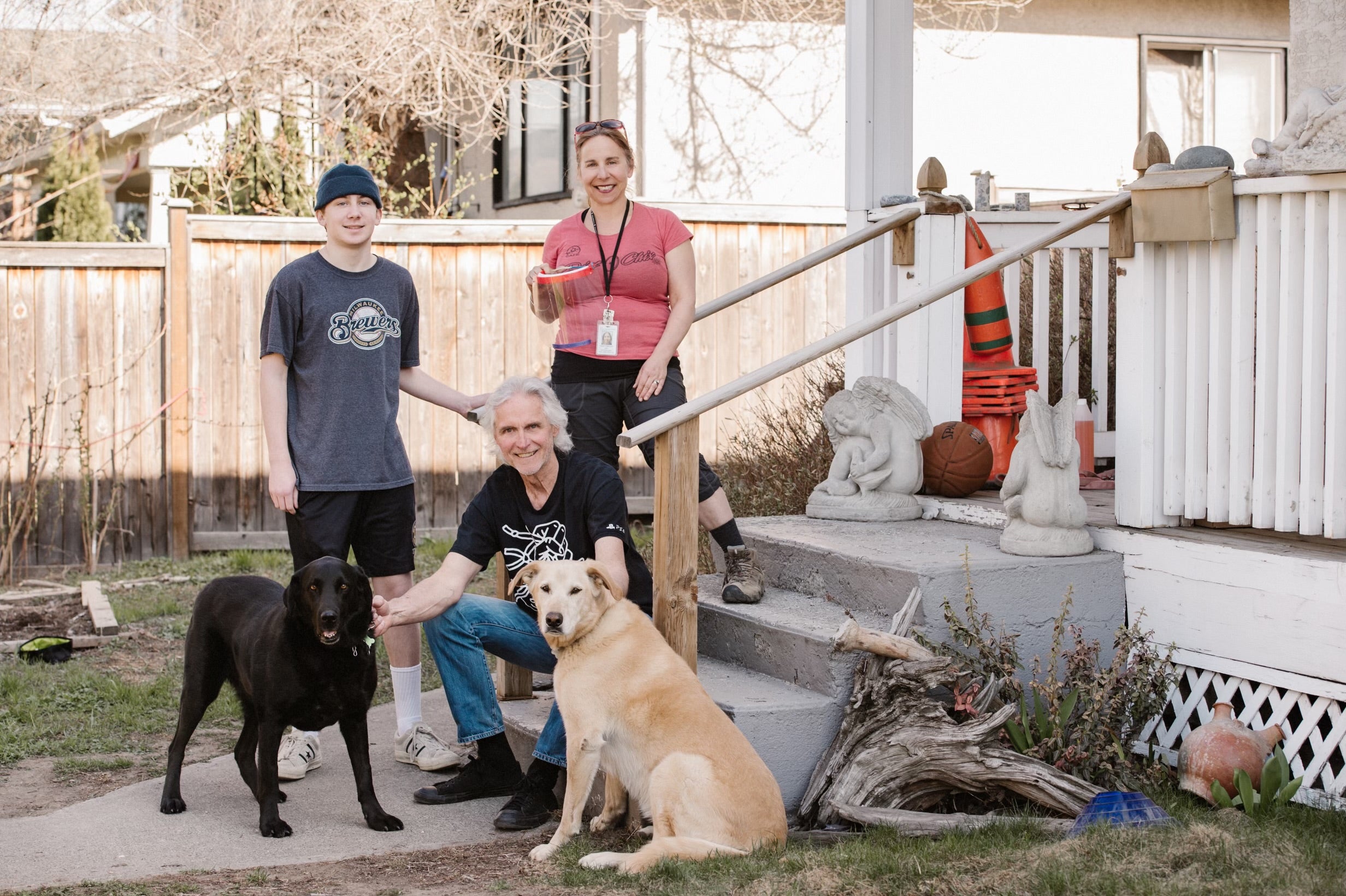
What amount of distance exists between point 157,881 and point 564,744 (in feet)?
4.05

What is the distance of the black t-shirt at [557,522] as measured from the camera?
4402 mm

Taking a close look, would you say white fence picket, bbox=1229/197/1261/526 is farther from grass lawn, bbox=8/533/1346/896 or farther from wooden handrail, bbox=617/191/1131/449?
grass lawn, bbox=8/533/1346/896

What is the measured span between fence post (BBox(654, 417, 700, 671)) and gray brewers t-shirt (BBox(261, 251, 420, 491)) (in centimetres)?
97

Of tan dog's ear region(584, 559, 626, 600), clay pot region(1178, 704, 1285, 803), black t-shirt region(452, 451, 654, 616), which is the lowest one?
clay pot region(1178, 704, 1285, 803)

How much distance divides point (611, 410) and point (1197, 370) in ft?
6.69

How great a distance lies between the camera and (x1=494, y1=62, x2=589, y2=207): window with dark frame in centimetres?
1248

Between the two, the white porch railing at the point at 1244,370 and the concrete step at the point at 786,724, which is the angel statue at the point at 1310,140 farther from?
the concrete step at the point at 786,724

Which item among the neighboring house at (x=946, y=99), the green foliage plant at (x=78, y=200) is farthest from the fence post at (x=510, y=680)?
the green foliage plant at (x=78, y=200)

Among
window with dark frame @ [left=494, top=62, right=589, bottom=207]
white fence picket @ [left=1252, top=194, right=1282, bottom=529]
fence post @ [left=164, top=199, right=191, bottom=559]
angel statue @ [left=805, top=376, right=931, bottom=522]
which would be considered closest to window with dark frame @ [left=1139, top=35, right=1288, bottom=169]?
window with dark frame @ [left=494, top=62, right=589, bottom=207]

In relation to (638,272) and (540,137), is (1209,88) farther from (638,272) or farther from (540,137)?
(638,272)

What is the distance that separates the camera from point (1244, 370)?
467cm

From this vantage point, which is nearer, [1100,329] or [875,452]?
[875,452]

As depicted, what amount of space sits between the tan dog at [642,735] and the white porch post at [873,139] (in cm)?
294

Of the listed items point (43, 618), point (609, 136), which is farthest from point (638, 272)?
point (43, 618)
